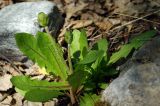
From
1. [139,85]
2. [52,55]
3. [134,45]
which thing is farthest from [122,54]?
[52,55]

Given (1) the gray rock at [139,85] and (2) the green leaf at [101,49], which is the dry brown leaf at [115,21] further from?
(1) the gray rock at [139,85]

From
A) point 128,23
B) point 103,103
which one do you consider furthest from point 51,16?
point 103,103

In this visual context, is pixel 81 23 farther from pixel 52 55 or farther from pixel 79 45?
pixel 52 55

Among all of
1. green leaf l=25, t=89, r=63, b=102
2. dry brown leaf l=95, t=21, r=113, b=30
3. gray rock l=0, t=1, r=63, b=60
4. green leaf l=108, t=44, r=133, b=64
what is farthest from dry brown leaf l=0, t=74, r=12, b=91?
dry brown leaf l=95, t=21, r=113, b=30

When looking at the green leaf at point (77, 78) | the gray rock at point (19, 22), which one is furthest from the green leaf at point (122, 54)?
the gray rock at point (19, 22)

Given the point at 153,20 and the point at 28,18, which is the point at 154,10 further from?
the point at 28,18

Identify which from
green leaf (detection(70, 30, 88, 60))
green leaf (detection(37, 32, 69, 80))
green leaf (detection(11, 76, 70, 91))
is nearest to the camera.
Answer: green leaf (detection(11, 76, 70, 91))

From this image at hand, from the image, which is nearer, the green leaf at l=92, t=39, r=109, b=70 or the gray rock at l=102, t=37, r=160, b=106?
the gray rock at l=102, t=37, r=160, b=106

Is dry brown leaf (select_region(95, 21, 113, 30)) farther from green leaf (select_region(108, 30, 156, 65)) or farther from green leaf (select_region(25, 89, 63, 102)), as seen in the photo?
green leaf (select_region(25, 89, 63, 102))
